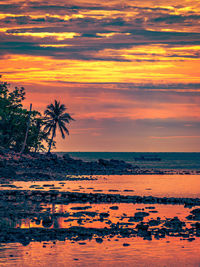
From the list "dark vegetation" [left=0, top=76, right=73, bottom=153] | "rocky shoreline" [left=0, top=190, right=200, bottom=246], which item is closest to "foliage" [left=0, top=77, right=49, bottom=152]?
"dark vegetation" [left=0, top=76, right=73, bottom=153]

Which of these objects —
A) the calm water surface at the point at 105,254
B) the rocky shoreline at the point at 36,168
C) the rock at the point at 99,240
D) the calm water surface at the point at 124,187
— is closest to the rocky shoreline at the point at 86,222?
the rock at the point at 99,240

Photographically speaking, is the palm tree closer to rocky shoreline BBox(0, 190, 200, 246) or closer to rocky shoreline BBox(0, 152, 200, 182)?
rocky shoreline BBox(0, 152, 200, 182)

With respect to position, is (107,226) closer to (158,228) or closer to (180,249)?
(158,228)

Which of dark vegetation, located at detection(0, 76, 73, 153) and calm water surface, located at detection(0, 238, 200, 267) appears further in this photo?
dark vegetation, located at detection(0, 76, 73, 153)

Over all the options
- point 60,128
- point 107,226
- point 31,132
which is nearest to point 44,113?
point 60,128

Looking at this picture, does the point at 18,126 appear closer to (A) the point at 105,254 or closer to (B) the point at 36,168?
(B) the point at 36,168

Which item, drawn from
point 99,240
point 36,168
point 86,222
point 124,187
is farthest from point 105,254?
point 36,168

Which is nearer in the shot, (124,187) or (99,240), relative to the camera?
(99,240)

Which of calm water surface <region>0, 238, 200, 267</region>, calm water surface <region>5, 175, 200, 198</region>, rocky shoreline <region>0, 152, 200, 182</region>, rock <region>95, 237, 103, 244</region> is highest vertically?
rocky shoreline <region>0, 152, 200, 182</region>

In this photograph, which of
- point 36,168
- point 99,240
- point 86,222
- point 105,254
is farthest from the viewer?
point 36,168

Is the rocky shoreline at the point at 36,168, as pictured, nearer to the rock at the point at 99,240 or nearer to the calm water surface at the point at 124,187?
the calm water surface at the point at 124,187

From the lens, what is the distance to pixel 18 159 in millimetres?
71625

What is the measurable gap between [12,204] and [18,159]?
41401 millimetres

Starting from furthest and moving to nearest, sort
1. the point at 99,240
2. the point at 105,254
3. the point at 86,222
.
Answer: the point at 86,222 → the point at 99,240 → the point at 105,254
